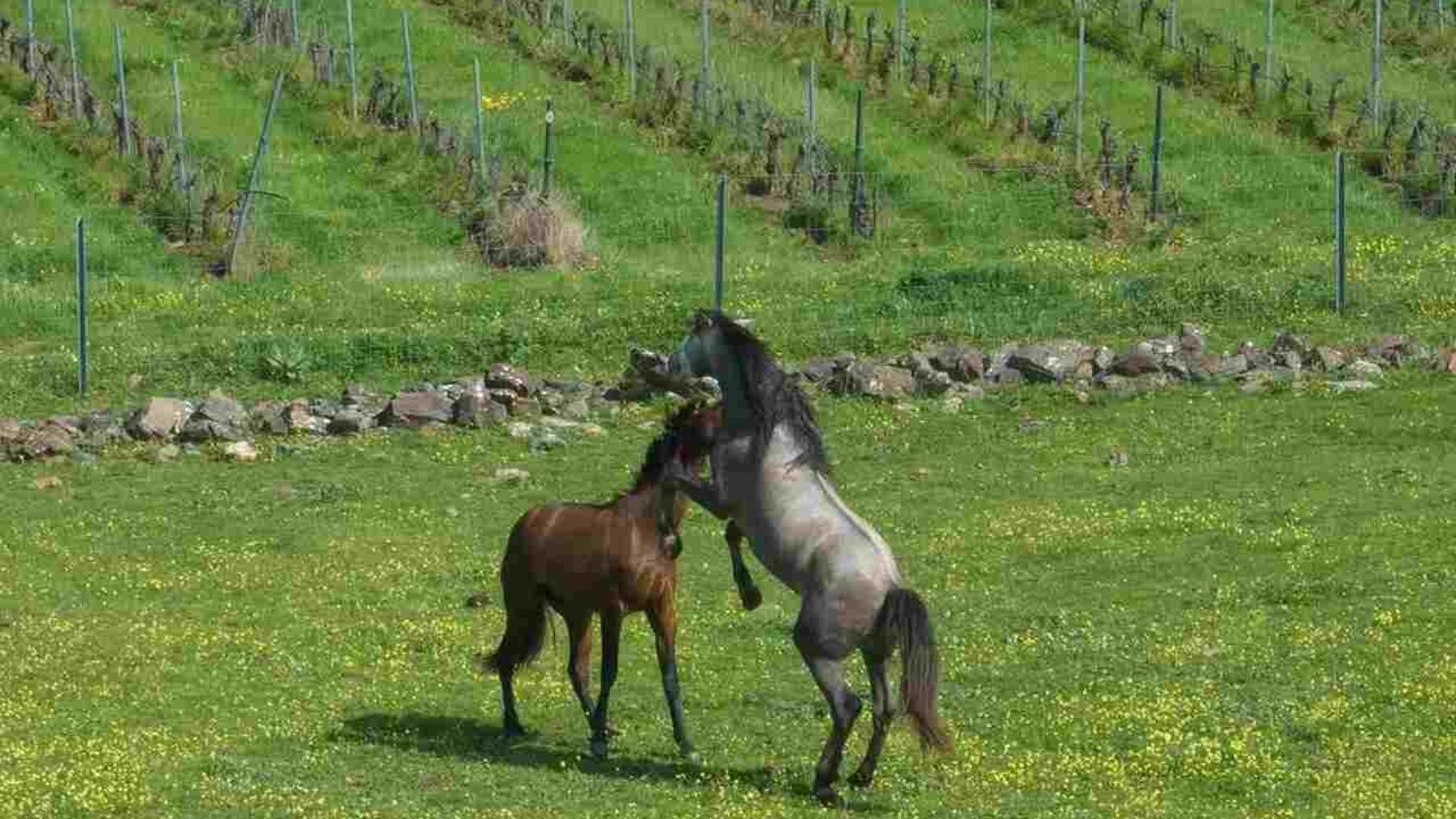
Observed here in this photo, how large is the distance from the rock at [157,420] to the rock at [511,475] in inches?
175

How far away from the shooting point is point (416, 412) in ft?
101

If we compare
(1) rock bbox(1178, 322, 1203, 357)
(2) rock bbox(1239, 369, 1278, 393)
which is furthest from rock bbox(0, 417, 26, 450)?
(2) rock bbox(1239, 369, 1278, 393)

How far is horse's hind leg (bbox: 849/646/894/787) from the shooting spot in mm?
15719

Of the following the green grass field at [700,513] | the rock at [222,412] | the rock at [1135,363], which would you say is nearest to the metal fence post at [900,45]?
the green grass field at [700,513]

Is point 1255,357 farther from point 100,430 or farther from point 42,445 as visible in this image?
point 42,445

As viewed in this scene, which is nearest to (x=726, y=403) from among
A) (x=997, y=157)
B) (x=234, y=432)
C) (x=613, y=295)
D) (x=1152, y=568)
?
(x=1152, y=568)

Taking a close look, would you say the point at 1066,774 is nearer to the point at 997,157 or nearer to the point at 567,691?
the point at 567,691

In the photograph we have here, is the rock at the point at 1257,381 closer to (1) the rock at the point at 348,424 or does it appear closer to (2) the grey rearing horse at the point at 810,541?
(1) the rock at the point at 348,424

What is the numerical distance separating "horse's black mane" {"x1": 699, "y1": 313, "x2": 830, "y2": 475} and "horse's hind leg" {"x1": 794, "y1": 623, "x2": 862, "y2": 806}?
52.3 inches

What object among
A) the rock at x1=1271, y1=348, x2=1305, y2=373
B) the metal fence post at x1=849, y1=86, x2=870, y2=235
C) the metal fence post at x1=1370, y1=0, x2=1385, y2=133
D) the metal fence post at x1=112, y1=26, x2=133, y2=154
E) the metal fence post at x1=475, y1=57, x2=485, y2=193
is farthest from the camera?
the metal fence post at x1=1370, y1=0, x2=1385, y2=133

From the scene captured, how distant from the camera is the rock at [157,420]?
3034 centimetres

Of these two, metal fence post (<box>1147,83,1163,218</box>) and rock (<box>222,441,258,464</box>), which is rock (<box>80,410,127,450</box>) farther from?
metal fence post (<box>1147,83,1163,218</box>)

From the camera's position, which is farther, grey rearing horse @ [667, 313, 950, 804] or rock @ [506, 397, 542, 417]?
rock @ [506, 397, 542, 417]

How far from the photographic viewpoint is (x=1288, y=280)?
1366 inches
